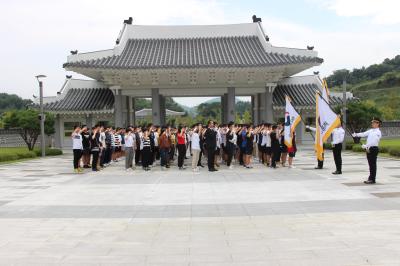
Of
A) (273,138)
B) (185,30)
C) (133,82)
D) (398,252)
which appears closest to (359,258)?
(398,252)

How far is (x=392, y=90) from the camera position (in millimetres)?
77500

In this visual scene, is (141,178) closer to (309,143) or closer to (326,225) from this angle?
(326,225)

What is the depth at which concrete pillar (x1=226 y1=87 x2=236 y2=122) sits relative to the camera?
25766 mm

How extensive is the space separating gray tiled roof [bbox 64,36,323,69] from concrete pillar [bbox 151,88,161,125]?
6.20ft

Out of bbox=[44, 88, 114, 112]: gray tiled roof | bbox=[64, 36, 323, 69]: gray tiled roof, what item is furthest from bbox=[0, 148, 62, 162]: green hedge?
bbox=[64, 36, 323, 69]: gray tiled roof

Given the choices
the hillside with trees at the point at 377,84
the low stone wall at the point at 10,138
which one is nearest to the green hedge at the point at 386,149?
the low stone wall at the point at 10,138

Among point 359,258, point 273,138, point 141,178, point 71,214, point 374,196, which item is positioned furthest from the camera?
point 273,138

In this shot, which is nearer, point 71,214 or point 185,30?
point 71,214

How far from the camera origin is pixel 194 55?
2653 cm

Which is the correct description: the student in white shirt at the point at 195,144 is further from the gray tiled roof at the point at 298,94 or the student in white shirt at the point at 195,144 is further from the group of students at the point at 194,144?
the gray tiled roof at the point at 298,94

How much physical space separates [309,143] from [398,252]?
2593 cm

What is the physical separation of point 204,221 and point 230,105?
61.2 ft

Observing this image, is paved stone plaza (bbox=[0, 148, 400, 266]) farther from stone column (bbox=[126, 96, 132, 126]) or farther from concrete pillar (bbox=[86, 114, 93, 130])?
concrete pillar (bbox=[86, 114, 93, 130])

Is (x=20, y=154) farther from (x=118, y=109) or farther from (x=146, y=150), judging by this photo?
(x=146, y=150)
